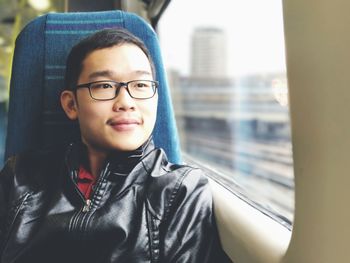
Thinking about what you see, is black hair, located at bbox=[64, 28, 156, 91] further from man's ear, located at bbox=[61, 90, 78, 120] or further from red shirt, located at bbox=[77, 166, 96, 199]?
red shirt, located at bbox=[77, 166, 96, 199]

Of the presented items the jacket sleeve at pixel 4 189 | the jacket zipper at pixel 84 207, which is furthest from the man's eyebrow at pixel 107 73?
the jacket sleeve at pixel 4 189

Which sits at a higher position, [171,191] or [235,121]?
[235,121]

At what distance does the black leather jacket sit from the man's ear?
144 mm

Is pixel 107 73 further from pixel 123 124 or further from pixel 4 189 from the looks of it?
pixel 4 189

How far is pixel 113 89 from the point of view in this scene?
98cm

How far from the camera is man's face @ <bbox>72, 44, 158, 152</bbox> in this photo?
955mm

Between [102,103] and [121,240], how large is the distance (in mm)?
323

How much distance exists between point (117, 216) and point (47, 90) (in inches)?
20.3

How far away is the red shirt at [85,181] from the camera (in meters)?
1.03

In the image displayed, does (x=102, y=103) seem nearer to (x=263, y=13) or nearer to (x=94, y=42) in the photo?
(x=94, y=42)

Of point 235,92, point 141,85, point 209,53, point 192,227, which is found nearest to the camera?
point 192,227

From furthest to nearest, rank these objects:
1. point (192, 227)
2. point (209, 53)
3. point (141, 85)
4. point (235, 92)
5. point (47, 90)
→ point (209, 53) < point (235, 92) < point (47, 90) < point (141, 85) < point (192, 227)

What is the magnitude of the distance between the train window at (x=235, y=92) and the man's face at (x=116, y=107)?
0.32m

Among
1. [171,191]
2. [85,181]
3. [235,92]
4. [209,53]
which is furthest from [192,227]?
[209,53]
